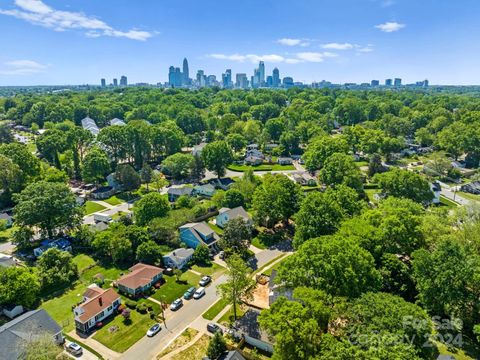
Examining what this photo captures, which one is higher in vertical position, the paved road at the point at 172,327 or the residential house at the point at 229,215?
the residential house at the point at 229,215

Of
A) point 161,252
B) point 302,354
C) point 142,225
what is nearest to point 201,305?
point 161,252

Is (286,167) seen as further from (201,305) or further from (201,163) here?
(201,305)

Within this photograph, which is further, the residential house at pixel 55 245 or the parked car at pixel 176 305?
the residential house at pixel 55 245

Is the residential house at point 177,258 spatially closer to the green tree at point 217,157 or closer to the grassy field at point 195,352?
the grassy field at point 195,352

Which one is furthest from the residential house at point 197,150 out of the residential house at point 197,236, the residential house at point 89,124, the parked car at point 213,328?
the parked car at point 213,328

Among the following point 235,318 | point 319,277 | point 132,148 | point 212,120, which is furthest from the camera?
A: point 212,120

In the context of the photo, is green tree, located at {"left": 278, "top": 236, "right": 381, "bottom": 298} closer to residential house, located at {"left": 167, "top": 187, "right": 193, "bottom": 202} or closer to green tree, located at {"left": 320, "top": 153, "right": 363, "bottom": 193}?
green tree, located at {"left": 320, "top": 153, "right": 363, "bottom": 193}
